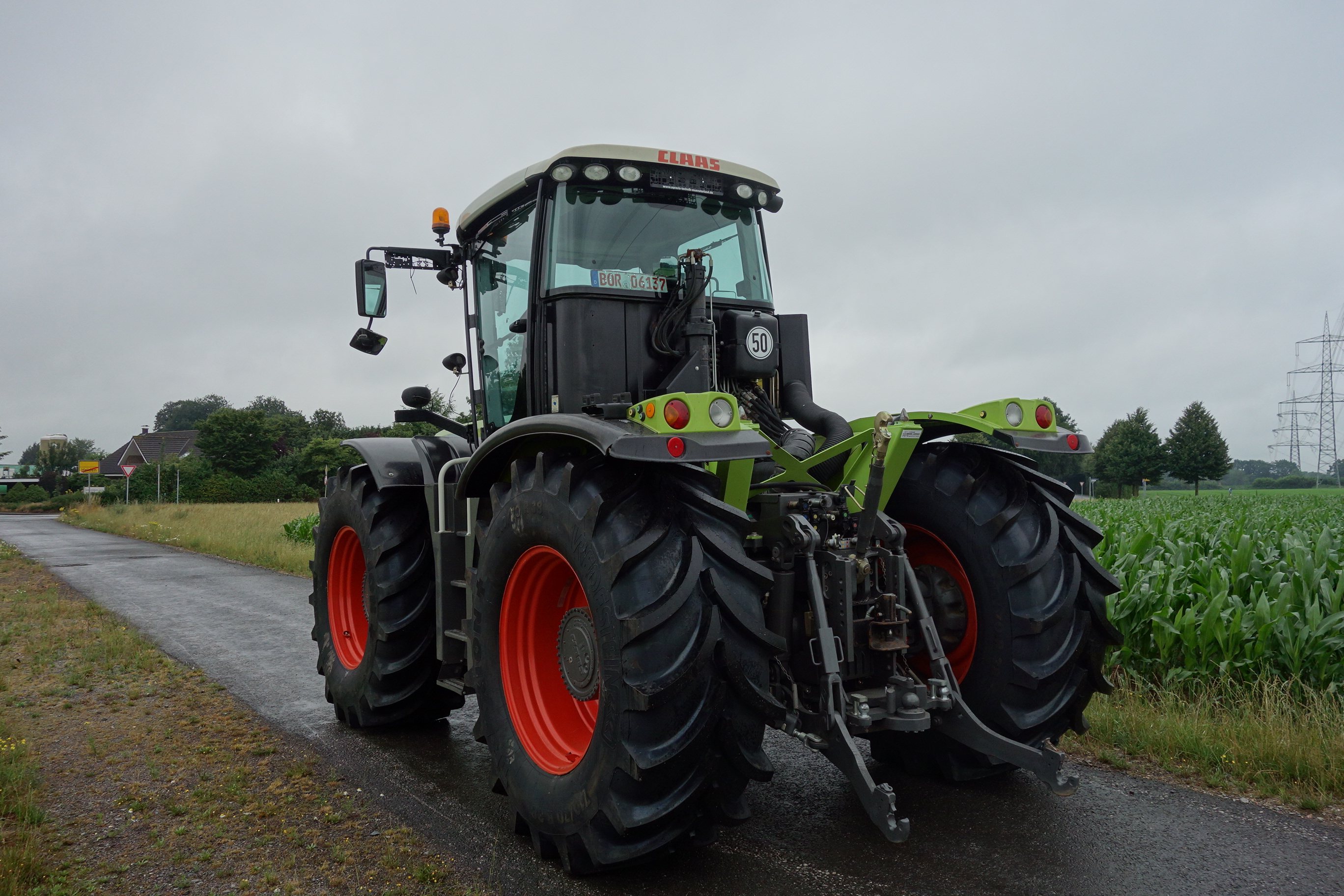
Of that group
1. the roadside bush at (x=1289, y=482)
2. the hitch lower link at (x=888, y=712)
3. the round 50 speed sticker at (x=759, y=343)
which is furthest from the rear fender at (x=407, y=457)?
the roadside bush at (x=1289, y=482)

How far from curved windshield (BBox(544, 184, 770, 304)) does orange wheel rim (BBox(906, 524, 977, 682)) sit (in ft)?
4.99

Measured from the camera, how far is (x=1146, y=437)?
217ft

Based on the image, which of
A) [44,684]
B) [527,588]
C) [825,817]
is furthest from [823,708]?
[44,684]

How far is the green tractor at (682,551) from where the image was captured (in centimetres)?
315

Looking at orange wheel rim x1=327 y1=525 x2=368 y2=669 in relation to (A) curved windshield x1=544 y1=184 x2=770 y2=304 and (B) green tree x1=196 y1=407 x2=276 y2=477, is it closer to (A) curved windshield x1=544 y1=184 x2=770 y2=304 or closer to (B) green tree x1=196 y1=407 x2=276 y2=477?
(A) curved windshield x1=544 y1=184 x2=770 y2=304

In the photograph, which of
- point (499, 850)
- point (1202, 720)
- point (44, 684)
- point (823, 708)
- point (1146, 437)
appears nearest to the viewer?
point (823, 708)

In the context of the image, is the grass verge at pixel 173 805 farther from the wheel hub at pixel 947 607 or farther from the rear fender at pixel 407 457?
the wheel hub at pixel 947 607

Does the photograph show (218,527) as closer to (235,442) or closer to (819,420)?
(819,420)

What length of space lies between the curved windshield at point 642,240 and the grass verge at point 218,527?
1074 cm

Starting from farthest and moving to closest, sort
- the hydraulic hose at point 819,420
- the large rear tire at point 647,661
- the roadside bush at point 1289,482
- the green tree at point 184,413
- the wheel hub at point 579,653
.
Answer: the green tree at point 184,413, the roadside bush at point 1289,482, the hydraulic hose at point 819,420, the wheel hub at point 579,653, the large rear tire at point 647,661

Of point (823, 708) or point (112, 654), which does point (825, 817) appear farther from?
point (112, 654)

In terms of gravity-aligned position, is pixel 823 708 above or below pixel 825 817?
above

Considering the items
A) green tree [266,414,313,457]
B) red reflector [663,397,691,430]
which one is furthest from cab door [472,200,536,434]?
green tree [266,414,313,457]

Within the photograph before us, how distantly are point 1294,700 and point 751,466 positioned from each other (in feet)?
12.5
